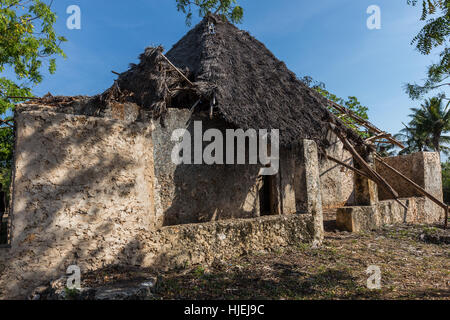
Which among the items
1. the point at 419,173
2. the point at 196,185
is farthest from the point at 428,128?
the point at 196,185

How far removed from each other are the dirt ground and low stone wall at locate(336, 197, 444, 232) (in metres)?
1.05

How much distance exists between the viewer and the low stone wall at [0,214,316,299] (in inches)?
112

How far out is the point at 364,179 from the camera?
770 centimetres

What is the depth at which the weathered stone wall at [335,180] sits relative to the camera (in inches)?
383

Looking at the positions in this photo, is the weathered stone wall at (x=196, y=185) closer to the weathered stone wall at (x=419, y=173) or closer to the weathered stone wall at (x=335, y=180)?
the weathered stone wall at (x=335, y=180)

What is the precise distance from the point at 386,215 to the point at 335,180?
232 centimetres

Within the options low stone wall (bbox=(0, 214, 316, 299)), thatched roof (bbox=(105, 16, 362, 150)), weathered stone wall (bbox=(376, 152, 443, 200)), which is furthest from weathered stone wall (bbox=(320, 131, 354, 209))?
low stone wall (bbox=(0, 214, 316, 299))

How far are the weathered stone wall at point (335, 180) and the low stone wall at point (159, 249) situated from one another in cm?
474

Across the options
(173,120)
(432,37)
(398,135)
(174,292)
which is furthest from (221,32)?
(398,135)

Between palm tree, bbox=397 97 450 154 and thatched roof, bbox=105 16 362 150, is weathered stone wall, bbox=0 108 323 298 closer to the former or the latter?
thatched roof, bbox=105 16 362 150

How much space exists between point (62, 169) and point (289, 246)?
3.61 meters

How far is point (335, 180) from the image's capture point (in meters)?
10.1

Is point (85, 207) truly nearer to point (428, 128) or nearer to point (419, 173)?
point (419, 173)
